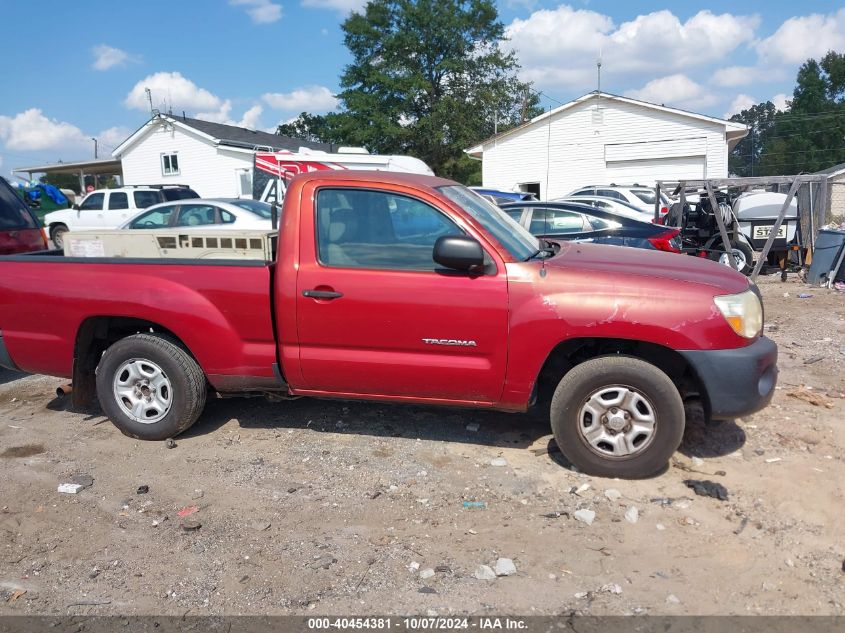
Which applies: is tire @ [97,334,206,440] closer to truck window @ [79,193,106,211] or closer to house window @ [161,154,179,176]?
truck window @ [79,193,106,211]

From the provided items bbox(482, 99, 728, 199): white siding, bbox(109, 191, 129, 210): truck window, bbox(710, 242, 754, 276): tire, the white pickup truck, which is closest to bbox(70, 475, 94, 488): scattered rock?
bbox(710, 242, 754, 276): tire

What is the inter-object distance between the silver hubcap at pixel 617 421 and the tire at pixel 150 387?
259 centimetres

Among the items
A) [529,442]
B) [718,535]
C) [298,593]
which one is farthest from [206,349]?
[718,535]

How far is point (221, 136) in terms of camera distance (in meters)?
33.4

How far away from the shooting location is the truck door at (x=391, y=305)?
397 centimetres

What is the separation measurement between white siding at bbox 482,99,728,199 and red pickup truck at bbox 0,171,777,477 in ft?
77.5

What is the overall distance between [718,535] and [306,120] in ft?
275

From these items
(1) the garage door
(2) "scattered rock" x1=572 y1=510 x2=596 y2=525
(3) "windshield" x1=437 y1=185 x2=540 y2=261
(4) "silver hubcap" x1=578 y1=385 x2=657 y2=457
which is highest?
(1) the garage door

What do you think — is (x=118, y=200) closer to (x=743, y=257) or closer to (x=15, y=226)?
(x=15, y=226)

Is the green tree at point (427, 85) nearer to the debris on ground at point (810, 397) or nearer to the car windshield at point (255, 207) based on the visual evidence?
the car windshield at point (255, 207)

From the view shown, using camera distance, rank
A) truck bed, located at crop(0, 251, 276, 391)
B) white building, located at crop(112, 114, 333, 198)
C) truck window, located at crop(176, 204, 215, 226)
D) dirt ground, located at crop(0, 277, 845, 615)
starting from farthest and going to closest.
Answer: white building, located at crop(112, 114, 333, 198) → truck window, located at crop(176, 204, 215, 226) → truck bed, located at crop(0, 251, 276, 391) → dirt ground, located at crop(0, 277, 845, 615)

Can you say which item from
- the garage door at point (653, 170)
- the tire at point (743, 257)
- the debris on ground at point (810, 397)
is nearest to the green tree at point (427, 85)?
the garage door at point (653, 170)

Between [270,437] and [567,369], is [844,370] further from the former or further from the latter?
[270,437]

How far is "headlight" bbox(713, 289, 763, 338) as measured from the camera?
3795 millimetres
